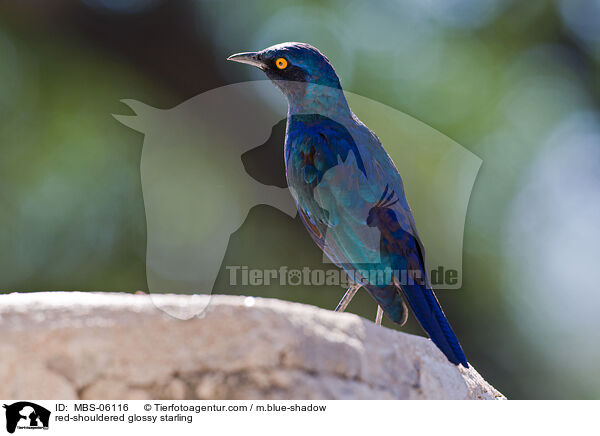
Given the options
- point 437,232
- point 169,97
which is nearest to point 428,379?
point 437,232

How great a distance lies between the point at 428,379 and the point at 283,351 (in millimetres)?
831

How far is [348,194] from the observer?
13.3 ft

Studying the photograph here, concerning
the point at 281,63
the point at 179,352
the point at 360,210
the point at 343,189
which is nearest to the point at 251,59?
the point at 281,63

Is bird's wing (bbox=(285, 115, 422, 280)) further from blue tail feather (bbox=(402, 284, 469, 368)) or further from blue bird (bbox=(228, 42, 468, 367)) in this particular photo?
blue tail feather (bbox=(402, 284, 469, 368))

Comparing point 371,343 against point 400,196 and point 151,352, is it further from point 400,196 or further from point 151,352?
point 400,196

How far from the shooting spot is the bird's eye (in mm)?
4422

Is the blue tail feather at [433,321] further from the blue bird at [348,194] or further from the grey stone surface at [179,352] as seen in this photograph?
the grey stone surface at [179,352]

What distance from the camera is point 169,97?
750 centimetres
